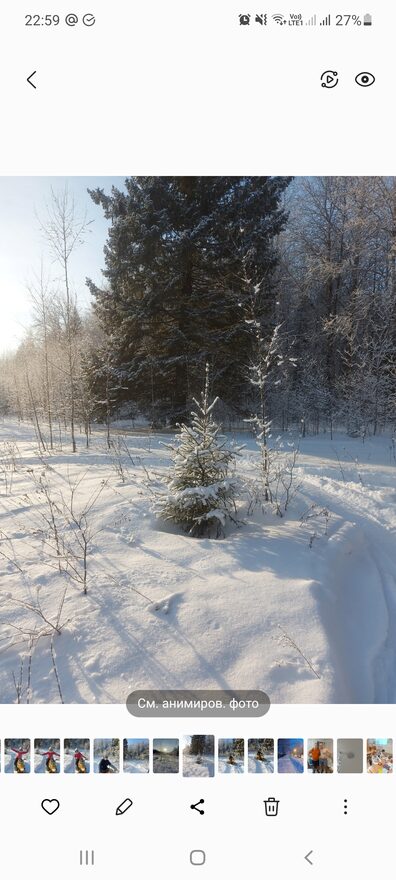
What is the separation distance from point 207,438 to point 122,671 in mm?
2600

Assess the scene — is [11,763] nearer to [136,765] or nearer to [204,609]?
[136,765]

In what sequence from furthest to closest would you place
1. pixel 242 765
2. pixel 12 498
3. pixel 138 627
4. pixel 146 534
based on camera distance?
pixel 12 498 → pixel 146 534 → pixel 138 627 → pixel 242 765

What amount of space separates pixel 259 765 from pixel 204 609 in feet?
3.33

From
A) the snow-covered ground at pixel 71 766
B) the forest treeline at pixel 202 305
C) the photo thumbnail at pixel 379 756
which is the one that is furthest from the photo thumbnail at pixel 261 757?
the forest treeline at pixel 202 305

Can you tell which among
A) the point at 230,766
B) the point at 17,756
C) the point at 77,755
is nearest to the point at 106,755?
the point at 77,755

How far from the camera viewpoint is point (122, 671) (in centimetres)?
190

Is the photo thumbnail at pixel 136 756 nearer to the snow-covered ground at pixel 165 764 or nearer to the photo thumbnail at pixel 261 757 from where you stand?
the snow-covered ground at pixel 165 764

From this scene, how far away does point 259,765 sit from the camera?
1370 mm

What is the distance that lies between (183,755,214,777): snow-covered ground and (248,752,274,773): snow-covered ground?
150 millimetres

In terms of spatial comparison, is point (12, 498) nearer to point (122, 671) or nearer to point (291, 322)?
point (122, 671)

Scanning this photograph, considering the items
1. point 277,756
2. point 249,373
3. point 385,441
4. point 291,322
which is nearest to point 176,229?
point 249,373
